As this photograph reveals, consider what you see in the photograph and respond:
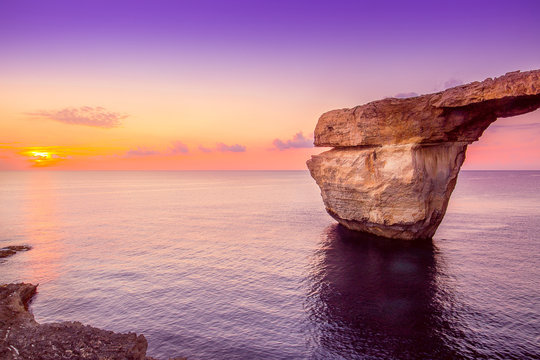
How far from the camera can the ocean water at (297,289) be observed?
61.1 ft

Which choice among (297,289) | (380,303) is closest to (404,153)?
(380,303)

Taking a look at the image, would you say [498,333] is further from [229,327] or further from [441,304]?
[229,327]

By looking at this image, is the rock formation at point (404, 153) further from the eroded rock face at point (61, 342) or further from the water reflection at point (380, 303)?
the eroded rock face at point (61, 342)

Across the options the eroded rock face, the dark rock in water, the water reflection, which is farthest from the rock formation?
the dark rock in water

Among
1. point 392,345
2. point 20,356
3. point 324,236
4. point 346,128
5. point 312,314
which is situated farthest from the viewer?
point 324,236

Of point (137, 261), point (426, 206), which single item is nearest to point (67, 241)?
point (137, 261)

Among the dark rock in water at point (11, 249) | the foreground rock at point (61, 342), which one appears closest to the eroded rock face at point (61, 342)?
the foreground rock at point (61, 342)

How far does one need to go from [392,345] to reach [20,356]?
1899cm

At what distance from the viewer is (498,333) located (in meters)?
18.9

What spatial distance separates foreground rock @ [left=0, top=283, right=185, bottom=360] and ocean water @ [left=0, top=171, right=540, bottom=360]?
245 cm

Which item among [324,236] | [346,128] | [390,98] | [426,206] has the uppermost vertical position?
[390,98]

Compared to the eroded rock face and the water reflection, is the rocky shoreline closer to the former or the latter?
the eroded rock face

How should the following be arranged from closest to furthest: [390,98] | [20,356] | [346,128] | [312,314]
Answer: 1. [20,356]
2. [312,314]
3. [390,98]
4. [346,128]

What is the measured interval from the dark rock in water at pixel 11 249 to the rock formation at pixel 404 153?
3897 centimetres
